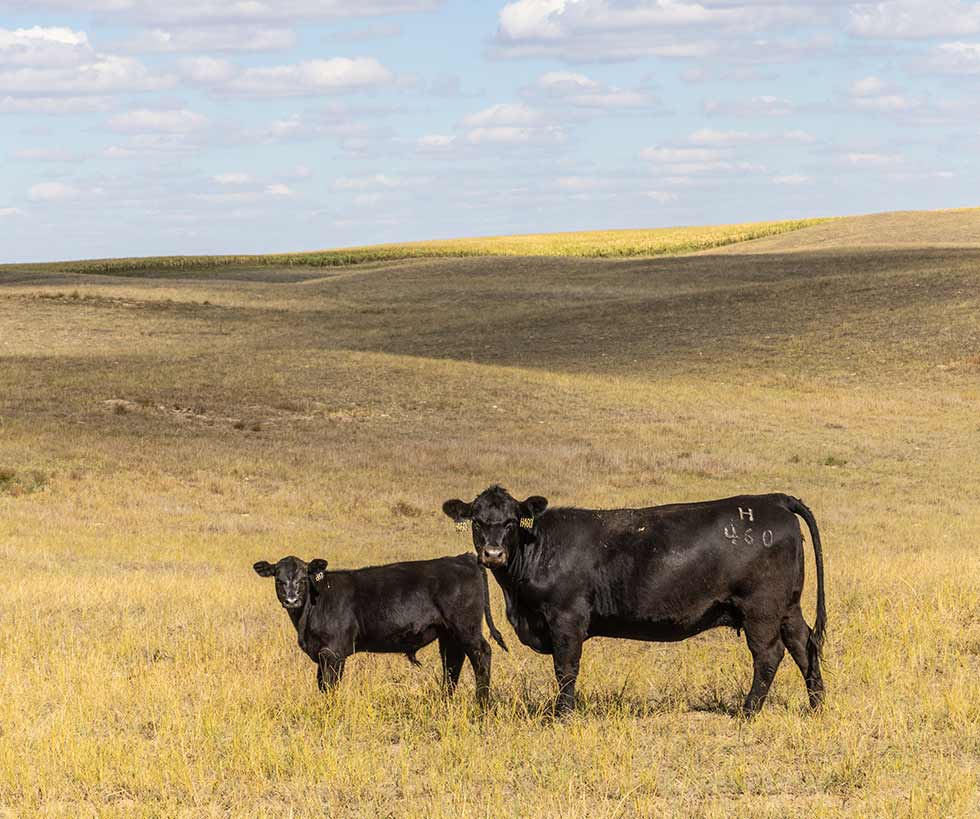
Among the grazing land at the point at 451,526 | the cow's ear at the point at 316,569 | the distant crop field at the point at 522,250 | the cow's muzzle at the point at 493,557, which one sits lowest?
the grazing land at the point at 451,526

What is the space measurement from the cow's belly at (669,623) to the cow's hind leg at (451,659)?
4.41 ft

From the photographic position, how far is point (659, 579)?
27.8 feet

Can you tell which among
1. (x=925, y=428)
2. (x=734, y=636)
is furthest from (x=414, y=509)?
(x=925, y=428)

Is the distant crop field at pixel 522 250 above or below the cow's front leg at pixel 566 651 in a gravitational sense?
above

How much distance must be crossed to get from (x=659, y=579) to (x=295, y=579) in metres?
2.85

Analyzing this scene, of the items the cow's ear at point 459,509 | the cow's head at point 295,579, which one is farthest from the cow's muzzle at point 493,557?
the cow's head at point 295,579

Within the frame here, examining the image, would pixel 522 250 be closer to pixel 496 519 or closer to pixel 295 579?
pixel 295 579

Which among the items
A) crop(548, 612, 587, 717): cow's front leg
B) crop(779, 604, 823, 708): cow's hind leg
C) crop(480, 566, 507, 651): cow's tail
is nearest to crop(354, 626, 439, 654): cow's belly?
crop(480, 566, 507, 651): cow's tail

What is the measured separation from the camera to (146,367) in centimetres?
4097

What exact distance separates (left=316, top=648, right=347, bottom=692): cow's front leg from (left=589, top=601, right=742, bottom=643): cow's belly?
2.08 metres

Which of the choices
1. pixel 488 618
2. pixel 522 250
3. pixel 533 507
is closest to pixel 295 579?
pixel 488 618

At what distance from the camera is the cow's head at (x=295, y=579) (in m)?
9.27

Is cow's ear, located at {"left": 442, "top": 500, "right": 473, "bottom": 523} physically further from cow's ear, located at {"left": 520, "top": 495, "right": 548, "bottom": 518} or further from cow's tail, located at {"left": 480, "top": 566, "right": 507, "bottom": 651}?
cow's tail, located at {"left": 480, "top": 566, "right": 507, "bottom": 651}

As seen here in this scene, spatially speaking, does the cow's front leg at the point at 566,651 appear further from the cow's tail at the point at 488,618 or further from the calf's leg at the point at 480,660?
the calf's leg at the point at 480,660
